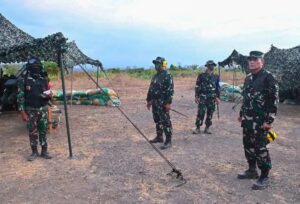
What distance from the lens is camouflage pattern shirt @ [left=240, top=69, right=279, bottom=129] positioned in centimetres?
531

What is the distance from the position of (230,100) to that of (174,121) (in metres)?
5.72

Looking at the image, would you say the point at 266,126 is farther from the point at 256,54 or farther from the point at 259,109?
the point at 256,54

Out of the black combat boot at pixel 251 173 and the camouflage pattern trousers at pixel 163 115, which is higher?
the camouflage pattern trousers at pixel 163 115

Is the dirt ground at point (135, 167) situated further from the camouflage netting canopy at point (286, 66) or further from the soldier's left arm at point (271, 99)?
the camouflage netting canopy at point (286, 66)

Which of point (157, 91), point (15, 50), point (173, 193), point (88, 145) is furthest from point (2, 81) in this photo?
point (173, 193)

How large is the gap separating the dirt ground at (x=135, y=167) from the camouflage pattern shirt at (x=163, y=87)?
1.10 metres

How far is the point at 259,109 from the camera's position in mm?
5438

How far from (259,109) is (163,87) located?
2.84 meters

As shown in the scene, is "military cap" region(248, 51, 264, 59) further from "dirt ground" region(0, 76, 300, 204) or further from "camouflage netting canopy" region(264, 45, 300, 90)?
"camouflage netting canopy" region(264, 45, 300, 90)

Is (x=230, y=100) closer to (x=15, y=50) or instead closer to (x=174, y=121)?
(x=174, y=121)

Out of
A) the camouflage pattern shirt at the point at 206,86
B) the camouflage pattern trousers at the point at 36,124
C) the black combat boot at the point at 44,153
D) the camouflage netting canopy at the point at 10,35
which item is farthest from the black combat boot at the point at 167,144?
the camouflage netting canopy at the point at 10,35

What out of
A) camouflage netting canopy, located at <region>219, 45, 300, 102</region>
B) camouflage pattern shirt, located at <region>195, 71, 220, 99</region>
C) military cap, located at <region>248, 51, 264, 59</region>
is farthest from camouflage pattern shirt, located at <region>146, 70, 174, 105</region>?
camouflage netting canopy, located at <region>219, 45, 300, 102</region>

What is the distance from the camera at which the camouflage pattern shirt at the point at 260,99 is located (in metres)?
5.31

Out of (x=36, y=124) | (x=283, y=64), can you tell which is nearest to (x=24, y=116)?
(x=36, y=124)
